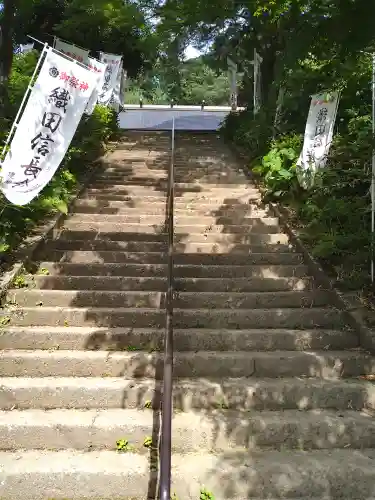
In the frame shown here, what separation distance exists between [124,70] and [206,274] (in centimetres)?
1241

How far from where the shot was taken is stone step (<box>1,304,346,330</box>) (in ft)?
14.8

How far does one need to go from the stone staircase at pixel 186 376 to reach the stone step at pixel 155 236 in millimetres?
32

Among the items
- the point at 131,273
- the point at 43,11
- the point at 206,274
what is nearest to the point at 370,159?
the point at 206,274

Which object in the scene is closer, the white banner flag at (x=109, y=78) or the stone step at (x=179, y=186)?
the stone step at (x=179, y=186)

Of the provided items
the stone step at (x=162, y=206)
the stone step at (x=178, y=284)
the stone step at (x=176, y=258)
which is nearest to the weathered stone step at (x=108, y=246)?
the stone step at (x=176, y=258)

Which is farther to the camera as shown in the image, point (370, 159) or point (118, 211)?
point (118, 211)

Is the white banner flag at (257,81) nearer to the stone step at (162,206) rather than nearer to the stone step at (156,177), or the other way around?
the stone step at (156,177)

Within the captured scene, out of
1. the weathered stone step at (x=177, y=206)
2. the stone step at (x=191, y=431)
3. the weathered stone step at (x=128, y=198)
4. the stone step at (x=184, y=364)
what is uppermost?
the weathered stone step at (x=128, y=198)

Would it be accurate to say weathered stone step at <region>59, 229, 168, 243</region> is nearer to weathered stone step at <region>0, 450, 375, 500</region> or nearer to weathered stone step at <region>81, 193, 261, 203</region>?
weathered stone step at <region>81, 193, 261, 203</region>

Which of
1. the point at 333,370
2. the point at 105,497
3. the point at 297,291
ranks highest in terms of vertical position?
the point at 297,291

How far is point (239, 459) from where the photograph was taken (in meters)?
3.21

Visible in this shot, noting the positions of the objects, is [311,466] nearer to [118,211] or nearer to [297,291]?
[297,291]

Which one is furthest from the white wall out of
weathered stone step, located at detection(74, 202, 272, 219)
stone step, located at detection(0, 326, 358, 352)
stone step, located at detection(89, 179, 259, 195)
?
stone step, located at detection(0, 326, 358, 352)

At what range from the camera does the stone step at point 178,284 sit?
5.09m
